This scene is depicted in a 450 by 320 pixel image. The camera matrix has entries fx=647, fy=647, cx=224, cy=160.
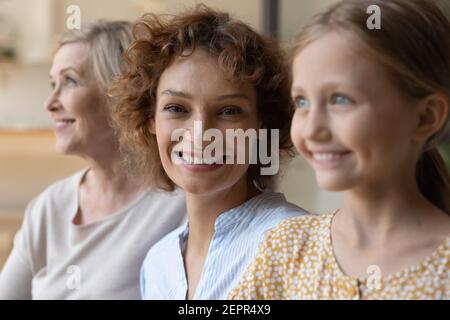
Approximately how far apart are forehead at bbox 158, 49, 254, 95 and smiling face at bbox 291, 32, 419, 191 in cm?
24

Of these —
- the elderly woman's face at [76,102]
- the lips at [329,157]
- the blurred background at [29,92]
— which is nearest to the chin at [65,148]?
the elderly woman's face at [76,102]

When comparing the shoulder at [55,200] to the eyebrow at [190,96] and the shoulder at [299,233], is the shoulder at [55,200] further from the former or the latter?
the shoulder at [299,233]

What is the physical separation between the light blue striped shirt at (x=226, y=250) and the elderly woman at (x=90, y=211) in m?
0.15

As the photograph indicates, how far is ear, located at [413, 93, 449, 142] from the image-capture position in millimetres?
643

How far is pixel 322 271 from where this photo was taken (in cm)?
68

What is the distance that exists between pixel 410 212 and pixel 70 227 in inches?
31.0

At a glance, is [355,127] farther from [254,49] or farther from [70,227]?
[70,227]

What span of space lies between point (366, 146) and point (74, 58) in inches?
30.5

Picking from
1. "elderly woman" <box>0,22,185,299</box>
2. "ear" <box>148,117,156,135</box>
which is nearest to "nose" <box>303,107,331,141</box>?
"ear" <box>148,117,156,135</box>

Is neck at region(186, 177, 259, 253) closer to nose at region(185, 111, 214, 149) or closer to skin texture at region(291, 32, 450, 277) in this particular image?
nose at region(185, 111, 214, 149)

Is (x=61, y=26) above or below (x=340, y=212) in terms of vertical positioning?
above

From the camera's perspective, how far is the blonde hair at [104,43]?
124 cm

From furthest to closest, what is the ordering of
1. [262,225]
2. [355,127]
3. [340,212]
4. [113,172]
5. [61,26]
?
[61,26]
[113,172]
[262,225]
[340,212]
[355,127]
